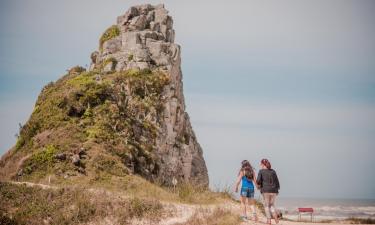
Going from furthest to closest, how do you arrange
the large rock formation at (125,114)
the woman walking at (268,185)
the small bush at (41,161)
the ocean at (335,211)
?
the ocean at (335,211), the large rock formation at (125,114), the small bush at (41,161), the woman walking at (268,185)

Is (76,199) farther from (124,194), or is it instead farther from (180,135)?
(180,135)

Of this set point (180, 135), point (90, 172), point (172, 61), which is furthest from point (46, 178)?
point (172, 61)

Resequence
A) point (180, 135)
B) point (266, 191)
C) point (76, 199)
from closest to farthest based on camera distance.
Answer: point (266, 191) → point (76, 199) → point (180, 135)

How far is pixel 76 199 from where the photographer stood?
17.6 meters

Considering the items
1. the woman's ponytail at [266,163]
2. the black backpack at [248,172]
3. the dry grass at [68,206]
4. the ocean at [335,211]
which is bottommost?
the ocean at [335,211]

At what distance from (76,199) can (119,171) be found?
5.59 meters

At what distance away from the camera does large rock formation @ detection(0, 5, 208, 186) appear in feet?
80.8

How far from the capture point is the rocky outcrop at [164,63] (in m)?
34.6

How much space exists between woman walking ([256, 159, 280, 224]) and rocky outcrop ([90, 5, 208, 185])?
682 inches

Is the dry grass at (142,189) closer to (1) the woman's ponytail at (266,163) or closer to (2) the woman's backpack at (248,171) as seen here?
(2) the woman's backpack at (248,171)

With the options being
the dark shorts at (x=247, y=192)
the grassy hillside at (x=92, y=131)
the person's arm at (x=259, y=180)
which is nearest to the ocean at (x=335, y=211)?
the grassy hillside at (x=92, y=131)

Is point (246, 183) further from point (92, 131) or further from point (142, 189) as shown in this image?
point (92, 131)

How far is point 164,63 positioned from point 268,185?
78.5 ft

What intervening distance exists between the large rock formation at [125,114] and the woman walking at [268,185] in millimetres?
10595
